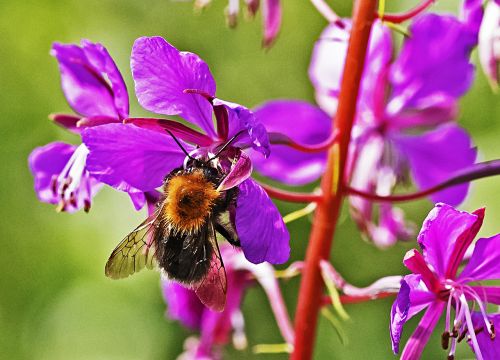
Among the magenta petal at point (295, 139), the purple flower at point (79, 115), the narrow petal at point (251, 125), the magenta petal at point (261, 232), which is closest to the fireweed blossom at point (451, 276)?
the magenta petal at point (261, 232)

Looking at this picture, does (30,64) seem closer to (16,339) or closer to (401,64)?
(16,339)

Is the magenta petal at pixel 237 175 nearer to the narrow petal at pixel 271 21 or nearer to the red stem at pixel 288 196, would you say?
the red stem at pixel 288 196

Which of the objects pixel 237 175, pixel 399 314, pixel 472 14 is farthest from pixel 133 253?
pixel 472 14

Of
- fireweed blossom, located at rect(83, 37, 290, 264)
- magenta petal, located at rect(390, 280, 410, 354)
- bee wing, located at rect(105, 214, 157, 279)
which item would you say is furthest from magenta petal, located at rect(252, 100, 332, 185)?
magenta petal, located at rect(390, 280, 410, 354)

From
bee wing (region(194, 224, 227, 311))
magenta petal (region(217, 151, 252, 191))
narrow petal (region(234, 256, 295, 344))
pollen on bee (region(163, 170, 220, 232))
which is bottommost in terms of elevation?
narrow petal (region(234, 256, 295, 344))

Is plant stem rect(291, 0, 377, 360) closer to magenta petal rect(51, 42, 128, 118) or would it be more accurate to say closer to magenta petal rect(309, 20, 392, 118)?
magenta petal rect(309, 20, 392, 118)

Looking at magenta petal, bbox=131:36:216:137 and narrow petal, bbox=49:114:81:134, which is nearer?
magenta petal, bbox=131:36:216:137

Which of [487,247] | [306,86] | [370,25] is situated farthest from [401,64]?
[306,86]
